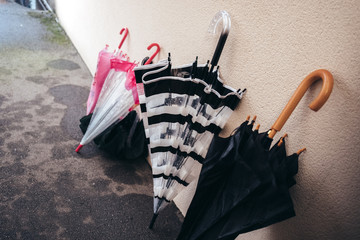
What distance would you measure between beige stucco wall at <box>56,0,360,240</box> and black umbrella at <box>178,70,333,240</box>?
8 cm

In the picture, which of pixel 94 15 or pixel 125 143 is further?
pixel 94 15

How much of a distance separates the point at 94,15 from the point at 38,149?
1907mm

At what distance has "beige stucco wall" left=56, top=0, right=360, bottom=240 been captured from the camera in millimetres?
746

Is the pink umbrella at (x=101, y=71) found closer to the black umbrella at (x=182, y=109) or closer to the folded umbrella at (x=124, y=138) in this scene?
the folded umbrella at (x=124, y=138)

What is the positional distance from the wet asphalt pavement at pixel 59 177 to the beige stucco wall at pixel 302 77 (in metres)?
0.82

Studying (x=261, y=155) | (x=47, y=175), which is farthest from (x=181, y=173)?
(x=47, y=175)

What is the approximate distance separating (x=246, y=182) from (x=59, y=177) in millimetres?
1490

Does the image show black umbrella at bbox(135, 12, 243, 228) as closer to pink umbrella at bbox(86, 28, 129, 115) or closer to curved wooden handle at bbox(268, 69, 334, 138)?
curved wooden handle at bbox(268, 69, 334, 138)

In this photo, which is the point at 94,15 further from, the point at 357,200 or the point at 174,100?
the point at 357,200

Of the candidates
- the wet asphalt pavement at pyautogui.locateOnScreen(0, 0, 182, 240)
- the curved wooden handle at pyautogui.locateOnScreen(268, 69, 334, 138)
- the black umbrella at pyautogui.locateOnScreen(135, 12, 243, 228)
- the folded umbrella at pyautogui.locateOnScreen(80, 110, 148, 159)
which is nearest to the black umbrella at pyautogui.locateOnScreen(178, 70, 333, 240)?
the curved wooden handle at pyautogui.locateOnScreen(268, 69, 334, 138)

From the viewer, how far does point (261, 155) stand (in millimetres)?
812

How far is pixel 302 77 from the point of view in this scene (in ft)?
2.80

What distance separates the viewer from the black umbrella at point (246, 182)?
0.78 meters

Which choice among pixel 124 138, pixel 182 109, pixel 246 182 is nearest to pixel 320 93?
→ pixel 246 182
